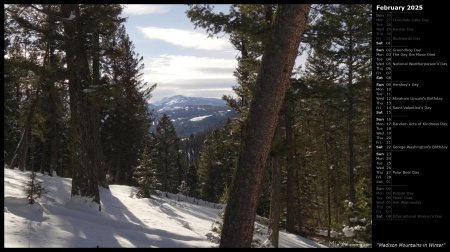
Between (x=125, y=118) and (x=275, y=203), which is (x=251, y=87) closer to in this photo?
(x=275, y=203)

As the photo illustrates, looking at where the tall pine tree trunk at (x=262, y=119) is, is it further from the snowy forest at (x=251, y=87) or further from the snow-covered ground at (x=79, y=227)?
the snow-covered ground at (x=79, y=227)

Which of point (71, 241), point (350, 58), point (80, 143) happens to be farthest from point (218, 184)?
point (71, 241)

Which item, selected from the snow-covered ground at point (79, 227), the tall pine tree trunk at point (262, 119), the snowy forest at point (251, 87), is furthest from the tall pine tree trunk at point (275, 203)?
the tall pine tree trunk at point (262, 119)

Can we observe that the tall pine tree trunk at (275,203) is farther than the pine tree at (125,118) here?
No

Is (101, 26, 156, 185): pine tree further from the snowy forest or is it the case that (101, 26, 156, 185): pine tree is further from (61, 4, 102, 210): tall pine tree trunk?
(61, 4, 102, 210): tall pine tree trunk

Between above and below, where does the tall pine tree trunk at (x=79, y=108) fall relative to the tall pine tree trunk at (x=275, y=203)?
above

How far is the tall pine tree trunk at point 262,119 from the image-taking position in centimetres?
574

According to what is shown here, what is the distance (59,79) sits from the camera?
36.1ft

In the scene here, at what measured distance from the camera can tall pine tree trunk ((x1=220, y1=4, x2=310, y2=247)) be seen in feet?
18.8

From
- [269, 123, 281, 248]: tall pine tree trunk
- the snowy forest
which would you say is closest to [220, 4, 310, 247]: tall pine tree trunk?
the snowy forest

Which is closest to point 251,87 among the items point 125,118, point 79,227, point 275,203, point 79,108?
point 275,203

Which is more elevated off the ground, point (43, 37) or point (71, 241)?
point (43, 37)
